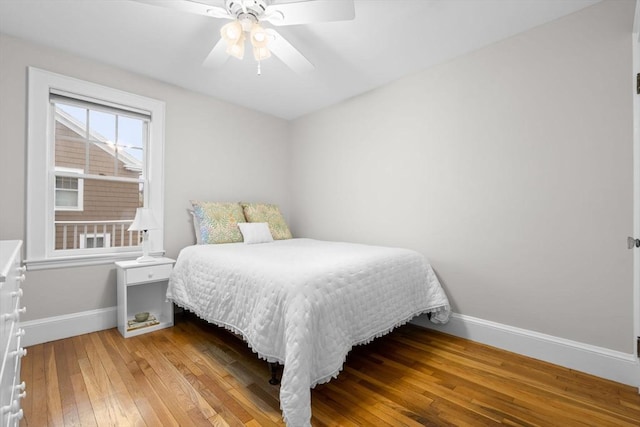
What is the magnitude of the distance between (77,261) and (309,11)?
8.84 feet

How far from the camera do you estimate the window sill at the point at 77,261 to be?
7.70 ft

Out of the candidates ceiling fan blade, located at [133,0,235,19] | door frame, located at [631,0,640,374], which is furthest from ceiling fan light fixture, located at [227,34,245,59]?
door frame, located at [631,0,640,374]

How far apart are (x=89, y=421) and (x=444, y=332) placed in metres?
2.56

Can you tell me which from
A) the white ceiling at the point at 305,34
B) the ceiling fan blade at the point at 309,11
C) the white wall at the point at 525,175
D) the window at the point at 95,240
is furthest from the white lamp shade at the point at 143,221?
the white wall at the point at 525,175

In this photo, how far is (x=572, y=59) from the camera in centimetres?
203

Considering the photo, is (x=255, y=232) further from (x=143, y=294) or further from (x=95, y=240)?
(x=95, y=240)

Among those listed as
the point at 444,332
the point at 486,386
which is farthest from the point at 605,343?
the point at 444,332

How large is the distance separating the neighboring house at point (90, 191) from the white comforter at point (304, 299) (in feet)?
3.40

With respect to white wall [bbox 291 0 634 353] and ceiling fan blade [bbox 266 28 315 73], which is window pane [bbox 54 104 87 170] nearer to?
ceiling fan blade [bbox 266 28 315 73]

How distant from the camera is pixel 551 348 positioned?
2.08 metres

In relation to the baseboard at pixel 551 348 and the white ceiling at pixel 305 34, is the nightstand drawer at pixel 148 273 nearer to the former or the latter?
the white ceiling at pixel 305 34

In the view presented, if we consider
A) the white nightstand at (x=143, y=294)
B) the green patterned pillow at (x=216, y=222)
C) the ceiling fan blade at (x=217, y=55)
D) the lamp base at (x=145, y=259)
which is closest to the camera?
the ceiling fan blade at (x=217, y=55)

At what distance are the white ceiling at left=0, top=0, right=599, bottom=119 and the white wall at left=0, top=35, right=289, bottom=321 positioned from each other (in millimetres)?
153

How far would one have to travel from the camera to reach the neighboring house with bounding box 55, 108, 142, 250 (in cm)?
259
